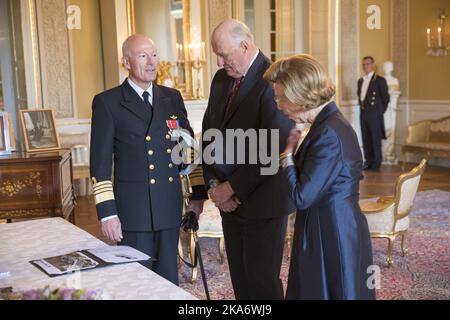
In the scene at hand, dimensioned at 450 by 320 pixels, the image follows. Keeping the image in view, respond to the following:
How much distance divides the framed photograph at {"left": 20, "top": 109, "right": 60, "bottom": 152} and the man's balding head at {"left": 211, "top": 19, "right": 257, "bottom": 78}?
8.32ft

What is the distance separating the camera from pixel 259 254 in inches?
104

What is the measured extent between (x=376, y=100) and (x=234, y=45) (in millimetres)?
7634

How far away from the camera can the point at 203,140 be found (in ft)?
9.50

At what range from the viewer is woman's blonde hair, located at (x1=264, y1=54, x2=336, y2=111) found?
202cm

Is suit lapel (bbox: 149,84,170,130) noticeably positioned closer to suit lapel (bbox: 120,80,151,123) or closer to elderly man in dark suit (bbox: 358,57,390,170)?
suit lapel (bbox: 120,80,151,123)

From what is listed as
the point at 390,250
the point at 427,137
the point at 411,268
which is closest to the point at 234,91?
the point at 390,250

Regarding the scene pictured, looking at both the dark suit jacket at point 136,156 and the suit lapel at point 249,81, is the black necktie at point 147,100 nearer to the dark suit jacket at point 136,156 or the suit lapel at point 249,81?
the dark suit jacket at point 136,156

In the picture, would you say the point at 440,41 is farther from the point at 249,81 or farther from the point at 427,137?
the point at 249,81

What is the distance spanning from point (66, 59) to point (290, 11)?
3805mm

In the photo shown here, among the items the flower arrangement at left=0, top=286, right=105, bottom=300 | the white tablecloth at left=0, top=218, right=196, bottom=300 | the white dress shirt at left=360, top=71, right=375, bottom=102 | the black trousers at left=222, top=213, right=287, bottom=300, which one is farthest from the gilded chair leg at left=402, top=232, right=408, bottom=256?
the white dress shirt at left=360, top=71, right=375, bottom=102

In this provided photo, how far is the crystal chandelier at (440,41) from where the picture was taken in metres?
9.91

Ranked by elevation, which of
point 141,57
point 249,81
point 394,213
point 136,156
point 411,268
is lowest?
point 411,268

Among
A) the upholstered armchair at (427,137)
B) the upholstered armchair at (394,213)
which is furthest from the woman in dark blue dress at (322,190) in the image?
the upholstered armchair at (427,137)
